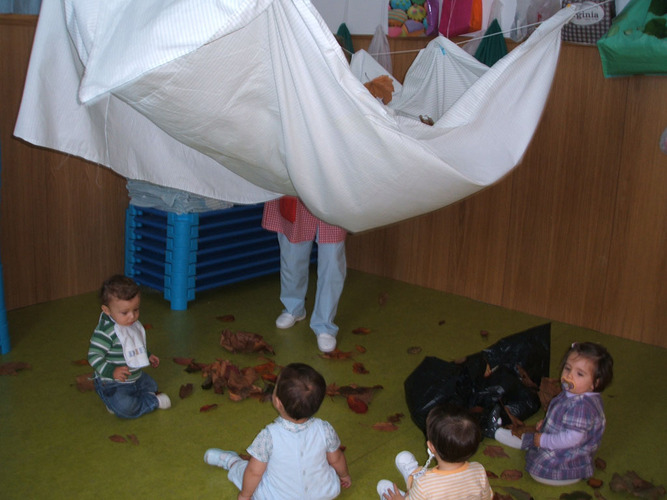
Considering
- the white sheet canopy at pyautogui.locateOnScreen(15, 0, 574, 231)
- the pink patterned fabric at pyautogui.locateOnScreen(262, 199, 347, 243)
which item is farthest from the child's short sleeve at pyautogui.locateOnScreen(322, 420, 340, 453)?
the pink patterned fabric at pyautogui.locateOnScreen(262, 199, 347, 243)

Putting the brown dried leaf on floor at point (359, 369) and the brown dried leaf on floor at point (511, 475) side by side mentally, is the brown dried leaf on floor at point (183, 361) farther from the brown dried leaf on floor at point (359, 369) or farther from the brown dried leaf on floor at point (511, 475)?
the brown dried leaf on floor at point (511, 475)

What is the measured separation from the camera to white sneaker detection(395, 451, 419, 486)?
6.72 ft

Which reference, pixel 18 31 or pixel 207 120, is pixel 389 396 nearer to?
pixel 207 120

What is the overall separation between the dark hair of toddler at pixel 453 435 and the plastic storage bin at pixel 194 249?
193 centimetres

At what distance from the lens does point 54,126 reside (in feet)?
7.50

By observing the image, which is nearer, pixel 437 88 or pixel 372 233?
pixel 437 88

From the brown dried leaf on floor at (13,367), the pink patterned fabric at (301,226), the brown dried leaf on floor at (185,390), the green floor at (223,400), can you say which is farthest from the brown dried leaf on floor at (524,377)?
the brown dried leaf on floor at (13,367)

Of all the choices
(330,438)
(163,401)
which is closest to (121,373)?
(163,401)

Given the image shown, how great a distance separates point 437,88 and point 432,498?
74.2 inches

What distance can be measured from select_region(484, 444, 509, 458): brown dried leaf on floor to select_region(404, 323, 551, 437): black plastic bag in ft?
0.22

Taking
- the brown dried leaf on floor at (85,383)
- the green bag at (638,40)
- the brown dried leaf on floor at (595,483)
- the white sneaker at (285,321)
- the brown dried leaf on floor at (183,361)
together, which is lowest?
the brown dried leaf on floor at (85,383)

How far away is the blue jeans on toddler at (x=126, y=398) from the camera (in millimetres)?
2338

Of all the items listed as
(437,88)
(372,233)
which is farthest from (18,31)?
(372,233)

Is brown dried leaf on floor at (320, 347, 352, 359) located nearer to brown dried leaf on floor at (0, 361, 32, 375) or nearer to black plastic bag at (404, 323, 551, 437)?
black plastic bag at (404, 323, 551, 437)
